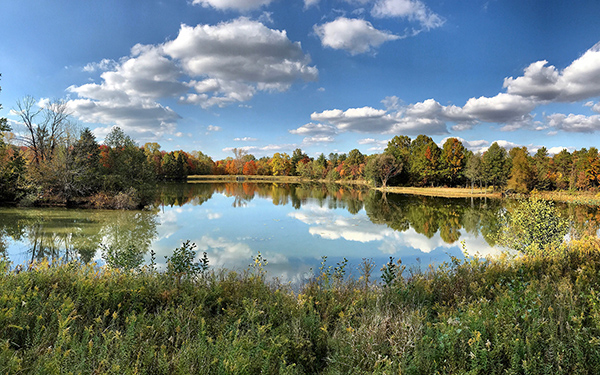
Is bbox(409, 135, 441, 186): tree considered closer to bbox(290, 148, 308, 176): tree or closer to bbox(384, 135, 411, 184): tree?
bbox(384, 135, 411, 184): tree

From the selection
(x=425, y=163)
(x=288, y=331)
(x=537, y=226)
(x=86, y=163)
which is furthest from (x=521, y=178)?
(x=86, y=163)

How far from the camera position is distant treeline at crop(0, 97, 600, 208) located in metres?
28.2

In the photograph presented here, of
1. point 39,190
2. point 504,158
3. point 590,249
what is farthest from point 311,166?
point 590,249

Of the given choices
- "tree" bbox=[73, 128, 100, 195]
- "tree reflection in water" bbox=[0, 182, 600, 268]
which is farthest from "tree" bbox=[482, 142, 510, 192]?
"tree" bbox=[73, 128, 100, 195]

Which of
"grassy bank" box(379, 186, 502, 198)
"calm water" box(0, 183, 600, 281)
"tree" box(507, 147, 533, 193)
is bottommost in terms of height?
"calm water" box(0, 183, 600, 281)

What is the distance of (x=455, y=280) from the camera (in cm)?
700

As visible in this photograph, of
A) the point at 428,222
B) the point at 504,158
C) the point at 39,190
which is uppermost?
the point at 504,158

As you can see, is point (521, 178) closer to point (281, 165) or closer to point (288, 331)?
point (288, 331)

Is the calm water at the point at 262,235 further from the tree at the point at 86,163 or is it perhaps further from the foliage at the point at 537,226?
the tree at the point at 86,163

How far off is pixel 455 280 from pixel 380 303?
92.2 inches

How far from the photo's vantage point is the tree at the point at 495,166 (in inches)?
1972

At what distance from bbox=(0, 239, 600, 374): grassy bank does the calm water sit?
155 inches

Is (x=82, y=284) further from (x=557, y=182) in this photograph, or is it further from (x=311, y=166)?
(x=311, y=166)

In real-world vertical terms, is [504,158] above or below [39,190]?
above
